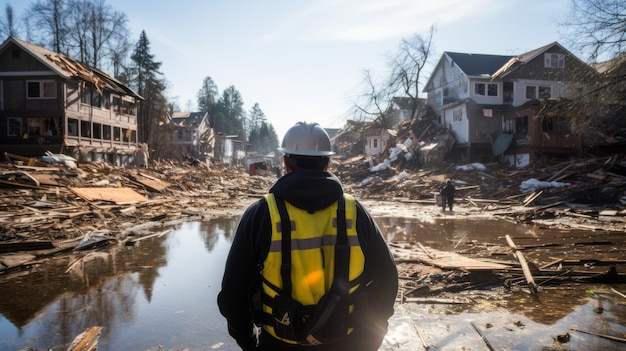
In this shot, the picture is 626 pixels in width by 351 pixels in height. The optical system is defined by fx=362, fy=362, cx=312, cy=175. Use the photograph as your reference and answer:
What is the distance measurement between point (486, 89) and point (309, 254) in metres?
36.5

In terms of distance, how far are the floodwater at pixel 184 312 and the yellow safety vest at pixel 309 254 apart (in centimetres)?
→ 274

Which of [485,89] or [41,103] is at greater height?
[485,89]

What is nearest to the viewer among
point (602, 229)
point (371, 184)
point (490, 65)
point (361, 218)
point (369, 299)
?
point (361, 218)

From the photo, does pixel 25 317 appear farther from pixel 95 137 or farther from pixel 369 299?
pixel 95 137

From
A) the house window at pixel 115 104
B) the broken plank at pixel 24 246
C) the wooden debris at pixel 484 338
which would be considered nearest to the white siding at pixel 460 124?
the wooden debris at pixel 484 338

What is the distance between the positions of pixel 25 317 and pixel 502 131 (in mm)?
33915

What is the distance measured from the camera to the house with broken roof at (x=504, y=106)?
27269 mm

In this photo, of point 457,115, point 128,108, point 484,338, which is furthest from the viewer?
point 128,108

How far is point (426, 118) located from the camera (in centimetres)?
4059

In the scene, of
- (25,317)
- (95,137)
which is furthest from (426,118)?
(25,317)

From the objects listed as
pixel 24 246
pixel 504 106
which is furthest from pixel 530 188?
pixel 24 246

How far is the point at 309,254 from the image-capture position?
74.7 inches

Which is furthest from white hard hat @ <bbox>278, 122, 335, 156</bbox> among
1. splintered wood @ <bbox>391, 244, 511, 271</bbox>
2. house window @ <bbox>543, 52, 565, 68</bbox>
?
house window @ <bbox>543, 52, 565, 68</bbox>

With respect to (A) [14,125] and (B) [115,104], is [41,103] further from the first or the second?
(B) [115,104]
